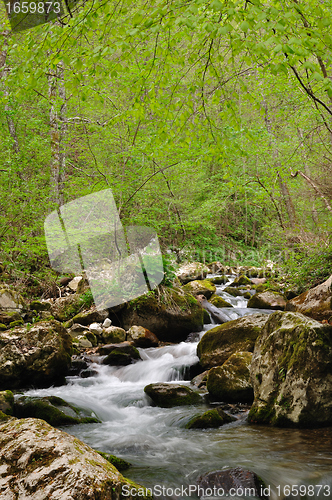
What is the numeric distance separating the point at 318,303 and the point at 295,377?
3.11m

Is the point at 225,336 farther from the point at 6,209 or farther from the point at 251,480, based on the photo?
the point at 6,209

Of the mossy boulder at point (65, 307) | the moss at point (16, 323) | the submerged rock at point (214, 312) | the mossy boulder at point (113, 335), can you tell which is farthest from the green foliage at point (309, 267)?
the moss at point (16, 323)

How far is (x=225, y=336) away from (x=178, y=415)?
2.26m

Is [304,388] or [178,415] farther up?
[304,388]

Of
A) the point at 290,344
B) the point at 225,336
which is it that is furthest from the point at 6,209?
the point at 290,344

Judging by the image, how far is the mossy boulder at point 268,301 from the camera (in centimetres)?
1060

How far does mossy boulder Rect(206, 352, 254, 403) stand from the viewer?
544 centimetres

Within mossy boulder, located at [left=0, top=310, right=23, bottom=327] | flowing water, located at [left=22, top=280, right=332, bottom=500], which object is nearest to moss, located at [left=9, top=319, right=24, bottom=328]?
mossy boulder, located at [left=0, top=310, right=23, bottom=327]

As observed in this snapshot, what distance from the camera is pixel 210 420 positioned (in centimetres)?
473

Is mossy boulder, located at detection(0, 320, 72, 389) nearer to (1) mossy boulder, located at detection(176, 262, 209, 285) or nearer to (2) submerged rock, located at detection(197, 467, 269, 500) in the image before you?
(2) submerged rock, located at detection(197, 467, 269, 500)

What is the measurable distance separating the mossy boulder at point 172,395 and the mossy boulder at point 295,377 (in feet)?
4.09

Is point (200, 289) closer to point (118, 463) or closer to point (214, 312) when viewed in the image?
point (214, 312)

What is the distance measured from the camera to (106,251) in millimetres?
11711

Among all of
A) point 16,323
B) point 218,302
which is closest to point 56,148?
point 16,323
